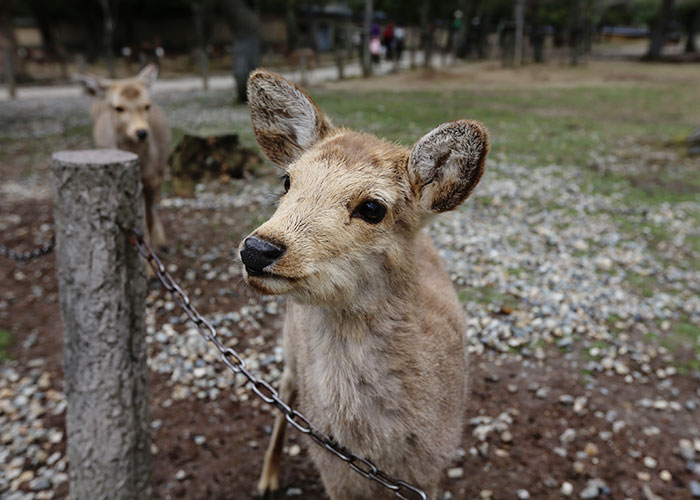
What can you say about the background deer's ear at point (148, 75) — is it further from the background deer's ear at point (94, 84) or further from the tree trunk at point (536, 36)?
the tree trunk at point (536, 36)

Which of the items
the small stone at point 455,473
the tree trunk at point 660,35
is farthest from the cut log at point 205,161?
the tree trunk at point 660,35

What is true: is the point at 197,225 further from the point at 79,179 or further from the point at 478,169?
the point at 478,169

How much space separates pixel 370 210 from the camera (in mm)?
2258

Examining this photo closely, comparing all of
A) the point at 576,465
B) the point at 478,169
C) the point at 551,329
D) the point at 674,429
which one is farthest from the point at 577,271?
the point at 478,169

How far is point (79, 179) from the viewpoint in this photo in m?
2.73

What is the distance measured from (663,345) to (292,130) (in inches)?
168

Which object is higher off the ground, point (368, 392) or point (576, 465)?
point (368, 392)

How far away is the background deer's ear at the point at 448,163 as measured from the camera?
6.83 feet

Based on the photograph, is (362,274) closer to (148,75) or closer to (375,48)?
(148,75)

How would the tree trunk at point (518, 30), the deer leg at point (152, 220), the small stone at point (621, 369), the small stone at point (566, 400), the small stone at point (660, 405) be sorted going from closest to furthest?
the small stone at point (660, 405)
the small stone at point (566, 400)
the small stone at point (621, 369)
the deer leg at point (152, 220)
the tree trunk at point (518, 30)

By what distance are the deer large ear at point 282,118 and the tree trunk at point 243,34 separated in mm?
14101

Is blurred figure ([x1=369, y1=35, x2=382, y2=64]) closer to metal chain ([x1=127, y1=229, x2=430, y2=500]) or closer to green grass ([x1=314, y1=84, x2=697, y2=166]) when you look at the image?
green grass ([x1=314, y1=84, x2=697, y2=166])

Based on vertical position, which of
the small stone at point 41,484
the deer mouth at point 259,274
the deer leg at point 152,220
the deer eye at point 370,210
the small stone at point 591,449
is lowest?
the small stone at point 591,449

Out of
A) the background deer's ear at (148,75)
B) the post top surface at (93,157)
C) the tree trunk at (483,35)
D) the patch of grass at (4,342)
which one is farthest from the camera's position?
the tree trunk at (483,35)
